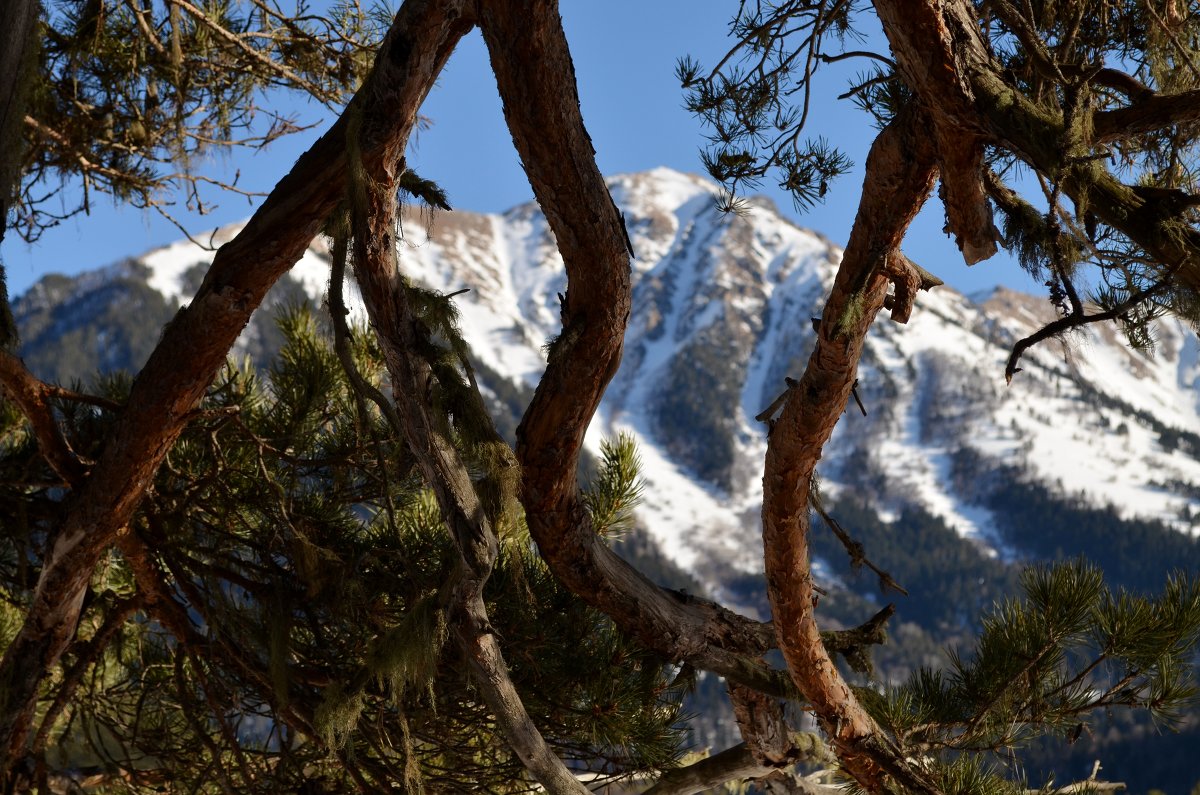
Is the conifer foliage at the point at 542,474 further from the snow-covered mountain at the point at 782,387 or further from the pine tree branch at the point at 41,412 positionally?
the snow-covered mountain at the point at 782,387

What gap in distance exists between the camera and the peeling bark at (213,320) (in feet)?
5.98

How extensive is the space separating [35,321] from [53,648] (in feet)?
445

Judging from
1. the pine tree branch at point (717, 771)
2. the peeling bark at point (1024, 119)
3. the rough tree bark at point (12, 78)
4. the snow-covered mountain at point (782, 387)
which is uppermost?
the snow-covered mountain at point (782, 387)

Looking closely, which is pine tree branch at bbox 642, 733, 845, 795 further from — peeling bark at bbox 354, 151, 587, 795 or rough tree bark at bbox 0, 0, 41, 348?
rough tree bark at bbox 0, 0, 41, 348

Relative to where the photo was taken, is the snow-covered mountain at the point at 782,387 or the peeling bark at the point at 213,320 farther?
the snow-covered mountain at the point at 782,387

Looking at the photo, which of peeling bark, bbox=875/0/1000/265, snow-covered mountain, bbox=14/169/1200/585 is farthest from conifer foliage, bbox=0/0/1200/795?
snow-covered mountain, bbox=14/169/1200/585

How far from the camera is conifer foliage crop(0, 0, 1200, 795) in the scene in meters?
1.62

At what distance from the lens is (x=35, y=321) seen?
398 ft

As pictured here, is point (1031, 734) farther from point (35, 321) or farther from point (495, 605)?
point (35, 321)

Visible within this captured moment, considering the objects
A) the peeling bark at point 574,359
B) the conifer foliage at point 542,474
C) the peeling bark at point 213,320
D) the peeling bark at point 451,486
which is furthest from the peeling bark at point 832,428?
the peeling bark at point 213,320

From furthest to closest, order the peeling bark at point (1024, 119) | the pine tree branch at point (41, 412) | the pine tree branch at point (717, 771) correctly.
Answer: the pine tree branch at point (717, 771)
the pine tree branch at point (41, 412)
the peeling bark at point (1024, 119)

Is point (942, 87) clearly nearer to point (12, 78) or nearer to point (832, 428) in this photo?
point (832, 428)

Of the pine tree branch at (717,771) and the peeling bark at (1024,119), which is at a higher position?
the peeling bark at (1024,119)

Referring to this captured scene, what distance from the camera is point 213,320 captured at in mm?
2094
